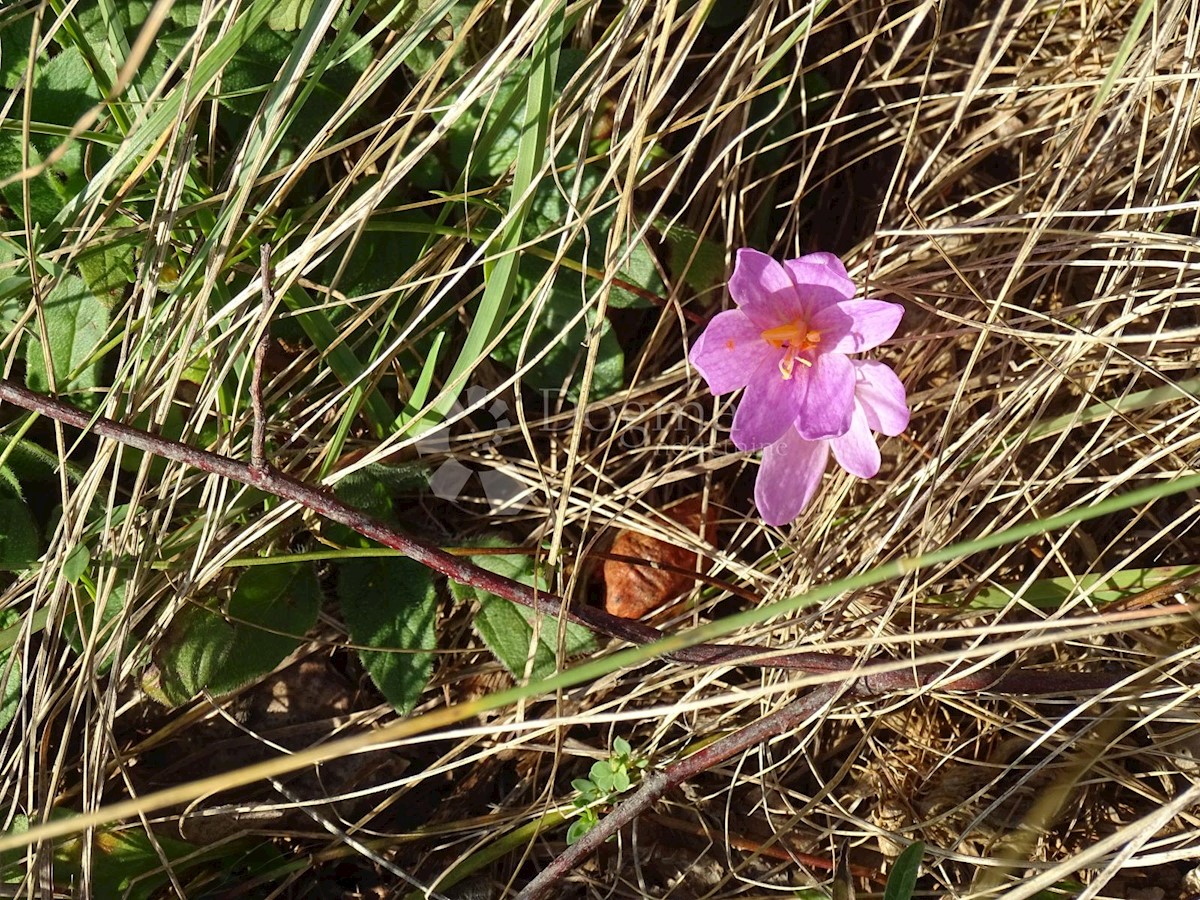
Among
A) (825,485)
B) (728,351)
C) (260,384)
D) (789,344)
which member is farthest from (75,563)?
(825,485)

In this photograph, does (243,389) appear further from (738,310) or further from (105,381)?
(738,310)

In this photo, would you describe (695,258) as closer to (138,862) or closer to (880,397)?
(880,397)

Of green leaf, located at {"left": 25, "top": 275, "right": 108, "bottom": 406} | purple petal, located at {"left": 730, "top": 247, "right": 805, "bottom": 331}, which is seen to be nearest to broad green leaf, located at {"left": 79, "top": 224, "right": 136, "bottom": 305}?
green leaf, located at {"left": 25, "top": 275, "right": 108, "bottom": 406}

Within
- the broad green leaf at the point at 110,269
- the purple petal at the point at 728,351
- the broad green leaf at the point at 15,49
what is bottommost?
the purple petal at the point at 728,351

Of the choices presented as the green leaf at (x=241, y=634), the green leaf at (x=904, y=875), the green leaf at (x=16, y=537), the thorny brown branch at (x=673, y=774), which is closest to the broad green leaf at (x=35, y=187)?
the green leaf at (x=16, y=537)

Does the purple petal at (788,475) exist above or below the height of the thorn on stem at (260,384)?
below

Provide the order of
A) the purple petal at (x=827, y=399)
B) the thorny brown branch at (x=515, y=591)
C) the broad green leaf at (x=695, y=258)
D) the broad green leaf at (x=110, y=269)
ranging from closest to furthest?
1. the thorny brown branch at (x=515, y=591)
2. the purple petal at (x=827, y=399)
3. the broad green leaf at (x=110, y=269)
4. the broad green leaf at (x=695, y=258)

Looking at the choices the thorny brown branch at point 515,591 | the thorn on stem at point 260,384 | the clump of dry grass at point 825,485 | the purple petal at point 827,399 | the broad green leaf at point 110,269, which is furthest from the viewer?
the broad green leaf at point 110,269

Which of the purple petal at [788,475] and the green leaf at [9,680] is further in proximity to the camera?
the green leaf at [9,680]

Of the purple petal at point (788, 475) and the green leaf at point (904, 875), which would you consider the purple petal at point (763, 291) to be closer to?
the purple petal at point (788, 475)
